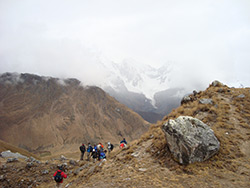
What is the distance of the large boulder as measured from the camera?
364 inches

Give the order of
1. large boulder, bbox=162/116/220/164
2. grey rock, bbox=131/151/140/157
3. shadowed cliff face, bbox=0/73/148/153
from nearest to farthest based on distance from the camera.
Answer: large boulder, bbox=162/116/220/164
grey rock, bbox=131/151/140/157
shadowed cliff face, bbox=0/73/148/153

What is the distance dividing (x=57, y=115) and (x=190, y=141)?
405 feet

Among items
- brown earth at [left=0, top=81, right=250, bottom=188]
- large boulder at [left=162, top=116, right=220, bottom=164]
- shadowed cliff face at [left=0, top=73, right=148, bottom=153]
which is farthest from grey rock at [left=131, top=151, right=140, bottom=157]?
shadowed cliff face at [left=0, top=73, right=148, bottom=153]

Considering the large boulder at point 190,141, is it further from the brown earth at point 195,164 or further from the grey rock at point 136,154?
the grey rock at point 136,154

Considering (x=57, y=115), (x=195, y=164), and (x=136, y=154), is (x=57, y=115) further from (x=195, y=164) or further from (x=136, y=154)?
(x=195, y=164)

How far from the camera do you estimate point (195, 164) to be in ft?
29.6

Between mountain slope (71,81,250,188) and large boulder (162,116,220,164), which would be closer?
mountain slope (71,81,250,188)

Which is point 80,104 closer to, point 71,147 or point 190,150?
point 71,147

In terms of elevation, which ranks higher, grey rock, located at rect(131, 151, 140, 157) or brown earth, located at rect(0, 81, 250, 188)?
brown earth, located at rect(0, 81, 250, 188)

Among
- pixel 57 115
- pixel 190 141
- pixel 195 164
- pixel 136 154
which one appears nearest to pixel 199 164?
pixel 195 164

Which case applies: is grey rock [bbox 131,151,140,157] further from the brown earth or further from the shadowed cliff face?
the shadowed cliff face

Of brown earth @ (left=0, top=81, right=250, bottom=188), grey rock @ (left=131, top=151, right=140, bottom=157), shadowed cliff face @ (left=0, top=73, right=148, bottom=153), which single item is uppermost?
brown earth @ (left=0, top=81, right=250, bottom=188)

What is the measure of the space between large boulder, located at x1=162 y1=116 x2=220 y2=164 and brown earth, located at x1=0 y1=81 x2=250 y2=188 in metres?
0.39

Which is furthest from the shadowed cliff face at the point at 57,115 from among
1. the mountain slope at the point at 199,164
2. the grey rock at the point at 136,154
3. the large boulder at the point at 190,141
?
the large boulder at the point at 190,141
